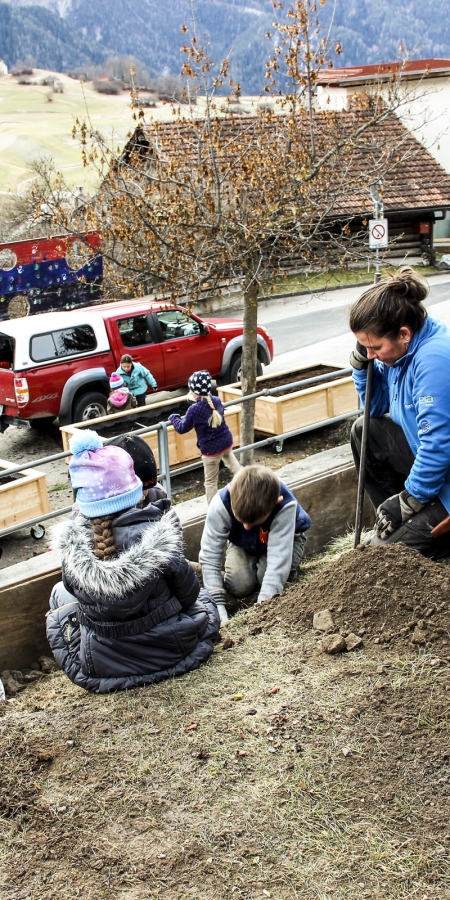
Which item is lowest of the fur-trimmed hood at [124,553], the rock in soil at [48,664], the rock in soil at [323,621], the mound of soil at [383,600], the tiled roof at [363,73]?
the rock in soil at [48,664]

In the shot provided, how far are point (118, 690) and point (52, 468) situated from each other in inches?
298

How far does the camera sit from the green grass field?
4721 cm

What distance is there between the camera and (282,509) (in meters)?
4.99

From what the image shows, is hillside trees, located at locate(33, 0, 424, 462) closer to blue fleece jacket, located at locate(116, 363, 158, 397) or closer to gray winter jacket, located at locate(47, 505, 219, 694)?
blue fleece jacket, located at locate(116, 363, 158, 397)

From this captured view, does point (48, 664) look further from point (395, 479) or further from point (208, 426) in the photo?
point (208, 426)

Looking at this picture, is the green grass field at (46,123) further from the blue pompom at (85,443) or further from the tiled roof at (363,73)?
the blue pompom at (85,443)

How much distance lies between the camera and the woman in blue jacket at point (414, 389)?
4.21 m

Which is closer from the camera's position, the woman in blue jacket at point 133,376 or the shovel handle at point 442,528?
the shovel handle at point 442,528

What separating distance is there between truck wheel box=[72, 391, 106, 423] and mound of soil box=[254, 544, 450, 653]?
8.27m

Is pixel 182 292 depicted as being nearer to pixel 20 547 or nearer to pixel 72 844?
pixel 20 547

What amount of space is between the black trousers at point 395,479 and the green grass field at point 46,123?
3664 centimetres

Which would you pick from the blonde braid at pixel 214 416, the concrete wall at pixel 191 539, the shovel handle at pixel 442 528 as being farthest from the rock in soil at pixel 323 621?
the blonde braid at pixel 214 416

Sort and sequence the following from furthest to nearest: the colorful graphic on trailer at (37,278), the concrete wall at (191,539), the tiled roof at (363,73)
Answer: the tiled roof at (363,73)
the colorful graphic on trailer at (37,278)
the concrete wall at (191,539)

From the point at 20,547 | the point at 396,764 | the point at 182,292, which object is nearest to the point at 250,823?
the point at 396,764
